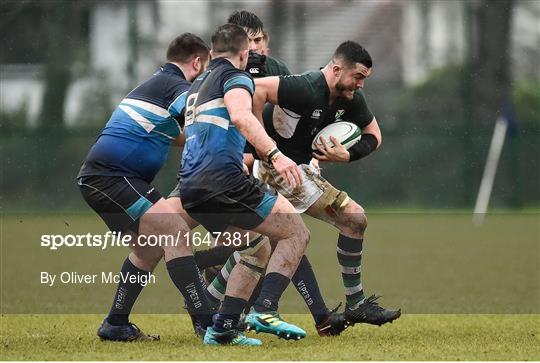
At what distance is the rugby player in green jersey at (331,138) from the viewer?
21.9ft

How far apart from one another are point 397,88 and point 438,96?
733 millimetres

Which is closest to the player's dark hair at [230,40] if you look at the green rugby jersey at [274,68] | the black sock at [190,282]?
the green rugby jersey at [274,68]

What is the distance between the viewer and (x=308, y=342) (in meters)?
6.62

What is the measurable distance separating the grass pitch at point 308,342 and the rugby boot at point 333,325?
67 millimetres

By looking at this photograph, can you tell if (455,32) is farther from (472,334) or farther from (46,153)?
(472,334)

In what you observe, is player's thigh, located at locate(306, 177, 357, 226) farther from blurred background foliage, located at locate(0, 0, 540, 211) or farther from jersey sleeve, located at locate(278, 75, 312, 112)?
blurred background foliage, located at locate(0, 0, 540, 211)

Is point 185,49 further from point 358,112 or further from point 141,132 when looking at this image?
point 358,112

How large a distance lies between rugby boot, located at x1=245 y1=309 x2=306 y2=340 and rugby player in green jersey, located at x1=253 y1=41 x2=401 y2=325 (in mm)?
554

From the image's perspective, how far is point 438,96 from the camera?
1875 centimetres

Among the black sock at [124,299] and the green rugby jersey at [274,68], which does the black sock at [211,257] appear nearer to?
the black sock at [124,299]

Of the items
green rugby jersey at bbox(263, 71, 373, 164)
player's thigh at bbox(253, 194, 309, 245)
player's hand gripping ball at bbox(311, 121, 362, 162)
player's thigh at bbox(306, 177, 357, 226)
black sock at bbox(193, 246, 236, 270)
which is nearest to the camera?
player's thigh at bbox(253, 194, 309, 245)

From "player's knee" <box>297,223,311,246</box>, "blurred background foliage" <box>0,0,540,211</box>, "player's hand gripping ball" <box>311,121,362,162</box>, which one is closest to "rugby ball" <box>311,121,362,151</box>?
"player's hand gripping ball" <box>311,121,362,162</box>

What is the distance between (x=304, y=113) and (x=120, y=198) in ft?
3.88

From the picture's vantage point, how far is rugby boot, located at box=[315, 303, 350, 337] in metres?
6.97
